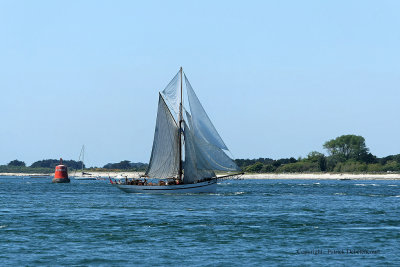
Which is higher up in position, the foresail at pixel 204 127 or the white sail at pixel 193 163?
the foresail at pixel 204 127

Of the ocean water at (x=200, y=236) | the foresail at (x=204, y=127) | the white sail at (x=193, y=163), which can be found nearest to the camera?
the ocean water at (x=200, y=236)

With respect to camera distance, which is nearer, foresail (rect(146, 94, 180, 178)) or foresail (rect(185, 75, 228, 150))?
foresail (rect(185, 75, 228, 150))

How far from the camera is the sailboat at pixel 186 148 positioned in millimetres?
100000

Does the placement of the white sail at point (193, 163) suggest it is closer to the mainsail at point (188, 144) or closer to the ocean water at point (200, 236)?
the mainsail at point (188, 144)

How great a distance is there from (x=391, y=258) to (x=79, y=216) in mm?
35495

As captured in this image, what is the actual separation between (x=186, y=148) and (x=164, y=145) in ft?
10.7

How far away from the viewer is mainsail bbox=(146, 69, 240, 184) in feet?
328

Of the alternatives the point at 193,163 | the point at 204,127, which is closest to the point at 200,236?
the point at 204,127

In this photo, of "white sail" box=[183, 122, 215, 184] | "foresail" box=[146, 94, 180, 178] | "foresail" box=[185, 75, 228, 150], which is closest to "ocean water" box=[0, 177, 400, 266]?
"foresail" box=[185, 75, 228, 150]

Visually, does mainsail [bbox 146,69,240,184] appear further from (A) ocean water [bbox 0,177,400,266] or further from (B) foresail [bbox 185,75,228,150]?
(A) ocean water [bbox 0,177,400,266]

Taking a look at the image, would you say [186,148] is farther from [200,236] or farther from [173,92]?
[200,236]

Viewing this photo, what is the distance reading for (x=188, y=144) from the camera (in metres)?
102

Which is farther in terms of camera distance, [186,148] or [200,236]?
[186,148]

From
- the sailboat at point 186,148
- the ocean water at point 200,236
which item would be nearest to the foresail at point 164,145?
the sailboat at point 186,148
